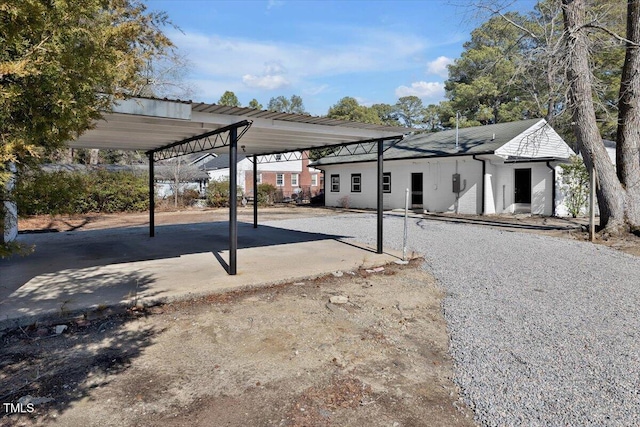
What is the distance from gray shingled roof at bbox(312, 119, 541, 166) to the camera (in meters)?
16.5

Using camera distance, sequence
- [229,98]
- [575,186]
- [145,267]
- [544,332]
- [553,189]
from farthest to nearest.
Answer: [229,98] → [553,189] → [575,186] → [145,267] → [544,332]

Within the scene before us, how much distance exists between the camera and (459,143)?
1867 centimetres

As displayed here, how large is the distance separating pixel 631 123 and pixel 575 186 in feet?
16.3

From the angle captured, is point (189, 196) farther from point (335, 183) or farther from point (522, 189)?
point (522, 189)

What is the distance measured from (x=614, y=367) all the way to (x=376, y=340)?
6.62 feet

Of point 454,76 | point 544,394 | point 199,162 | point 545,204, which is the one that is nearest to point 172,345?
point 544,394

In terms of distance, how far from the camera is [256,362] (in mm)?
3467

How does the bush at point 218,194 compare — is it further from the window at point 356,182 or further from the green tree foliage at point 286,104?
the green tree foliage at point 286,104

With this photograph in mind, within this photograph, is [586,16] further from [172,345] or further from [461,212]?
[172,345]

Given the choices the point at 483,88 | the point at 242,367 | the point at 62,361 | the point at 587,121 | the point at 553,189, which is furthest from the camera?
the point at 483,88

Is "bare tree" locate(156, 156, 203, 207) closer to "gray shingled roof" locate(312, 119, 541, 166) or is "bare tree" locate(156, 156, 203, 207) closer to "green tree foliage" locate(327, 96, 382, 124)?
"gray shingled roof" locate(312, 119, 541, 166)

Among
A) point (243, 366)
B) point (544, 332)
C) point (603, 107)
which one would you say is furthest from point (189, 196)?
point (544, 332)

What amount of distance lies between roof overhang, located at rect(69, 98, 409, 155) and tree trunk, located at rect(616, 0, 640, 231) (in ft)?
24.5

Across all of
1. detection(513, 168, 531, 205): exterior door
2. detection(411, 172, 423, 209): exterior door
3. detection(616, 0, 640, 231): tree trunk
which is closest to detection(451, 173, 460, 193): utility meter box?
detection(411, 172, 423, 209): exterior door
